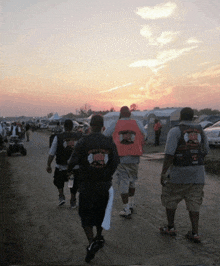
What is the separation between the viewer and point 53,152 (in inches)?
228

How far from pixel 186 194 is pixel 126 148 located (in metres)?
1.44

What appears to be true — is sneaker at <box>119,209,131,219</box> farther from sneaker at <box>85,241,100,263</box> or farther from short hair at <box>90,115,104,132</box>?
short hair at <box>90,115,104,132</box>

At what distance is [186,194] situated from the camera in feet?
14.1

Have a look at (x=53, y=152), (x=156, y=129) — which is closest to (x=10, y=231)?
(x=53, y=152)

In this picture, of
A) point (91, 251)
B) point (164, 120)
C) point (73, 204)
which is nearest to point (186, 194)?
point (91, 251)

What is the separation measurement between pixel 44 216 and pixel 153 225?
2078 millimetres

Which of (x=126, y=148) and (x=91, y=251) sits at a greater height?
(x=126, y=148)

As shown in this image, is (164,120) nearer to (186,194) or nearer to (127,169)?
(127,169)

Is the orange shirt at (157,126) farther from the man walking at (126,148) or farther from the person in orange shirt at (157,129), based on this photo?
the man walking at (126,148)

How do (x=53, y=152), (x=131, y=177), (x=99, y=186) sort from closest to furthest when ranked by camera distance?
(x=99, y=186) → (x=131, y=177) → (x=53, y=152)

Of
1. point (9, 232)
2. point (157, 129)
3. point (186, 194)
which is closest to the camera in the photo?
point (186, 194)

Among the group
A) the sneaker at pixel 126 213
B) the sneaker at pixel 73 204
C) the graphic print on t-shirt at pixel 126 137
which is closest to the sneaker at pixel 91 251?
the sneaker at pixel 126 213

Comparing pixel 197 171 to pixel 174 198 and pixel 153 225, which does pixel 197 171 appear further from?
pixel 153 225

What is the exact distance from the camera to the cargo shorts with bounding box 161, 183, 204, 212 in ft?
13.9
